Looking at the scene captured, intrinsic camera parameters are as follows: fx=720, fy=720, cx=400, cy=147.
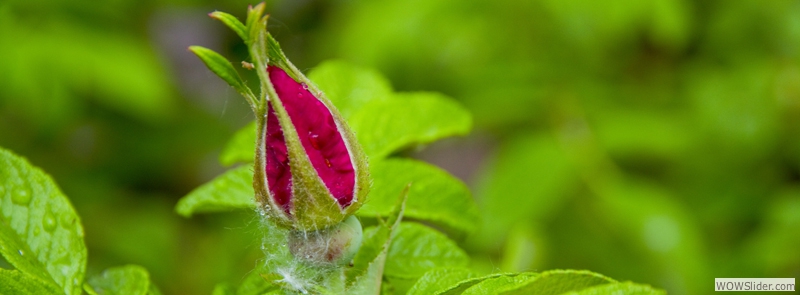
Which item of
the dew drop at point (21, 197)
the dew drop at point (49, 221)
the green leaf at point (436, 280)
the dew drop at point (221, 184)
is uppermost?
the dew drop at point (221, 184)

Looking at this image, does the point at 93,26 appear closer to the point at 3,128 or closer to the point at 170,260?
the point at 3,128

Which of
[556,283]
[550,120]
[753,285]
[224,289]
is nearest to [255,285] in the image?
[224,289]

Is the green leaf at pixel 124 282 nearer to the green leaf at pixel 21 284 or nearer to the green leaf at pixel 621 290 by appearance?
the green leaf at pixel 21 284

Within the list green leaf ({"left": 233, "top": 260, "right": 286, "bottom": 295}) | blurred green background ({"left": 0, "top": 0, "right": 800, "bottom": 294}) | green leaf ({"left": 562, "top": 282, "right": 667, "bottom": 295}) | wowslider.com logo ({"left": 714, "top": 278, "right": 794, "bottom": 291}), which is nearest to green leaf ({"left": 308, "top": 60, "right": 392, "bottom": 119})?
green leaf ({"left": 233, "top": 260, "right": 286, "bottom": 295})

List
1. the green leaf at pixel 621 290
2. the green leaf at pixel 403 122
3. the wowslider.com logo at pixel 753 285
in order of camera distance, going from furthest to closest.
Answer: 1. the wowslider.com logo at pixel 753 285
2. the green leaf at pixel 403 122
3. the green leaf at pixel 621 290

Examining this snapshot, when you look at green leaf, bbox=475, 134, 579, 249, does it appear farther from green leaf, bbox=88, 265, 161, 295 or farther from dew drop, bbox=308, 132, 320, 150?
dew drop, bbox=308, 132, 320, 150

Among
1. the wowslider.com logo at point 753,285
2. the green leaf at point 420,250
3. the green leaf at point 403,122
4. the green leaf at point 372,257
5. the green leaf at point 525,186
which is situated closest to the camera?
the green leaf at point 372,257

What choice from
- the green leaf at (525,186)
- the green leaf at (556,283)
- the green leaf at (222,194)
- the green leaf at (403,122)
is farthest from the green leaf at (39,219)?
the green leaf at (525,186)
